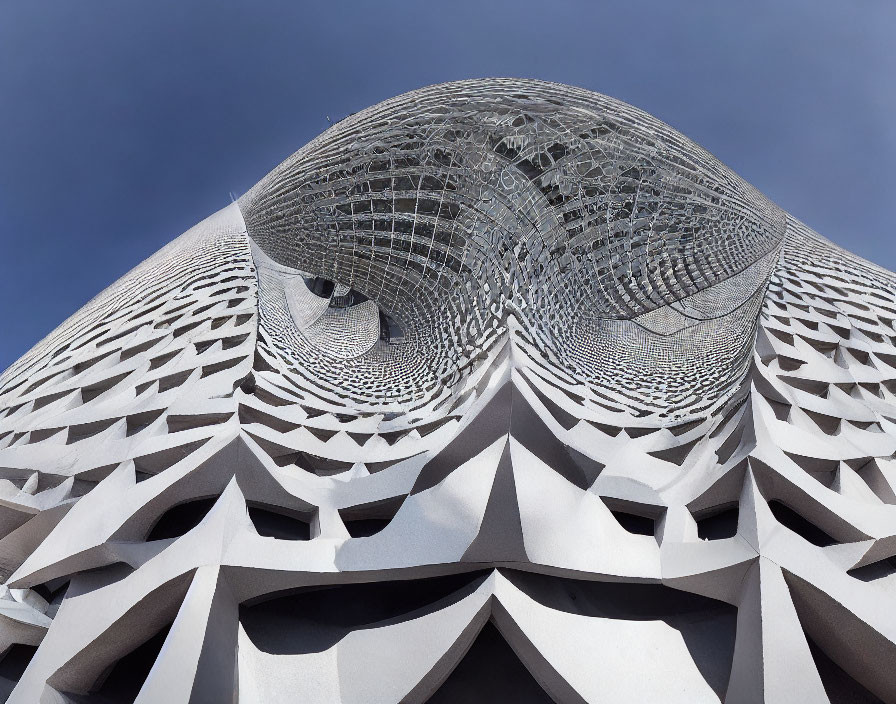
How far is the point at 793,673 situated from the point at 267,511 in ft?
18.6

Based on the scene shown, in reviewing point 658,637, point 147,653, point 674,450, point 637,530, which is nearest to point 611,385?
point 674,450

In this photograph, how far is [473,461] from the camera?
256 inches

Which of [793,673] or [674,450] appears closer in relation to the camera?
[793,673]

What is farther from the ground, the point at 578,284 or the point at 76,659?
the point at 578,284

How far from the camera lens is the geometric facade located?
532cm

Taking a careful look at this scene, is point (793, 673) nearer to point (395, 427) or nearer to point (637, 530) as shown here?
point (637, 530)

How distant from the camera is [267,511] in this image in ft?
24.7

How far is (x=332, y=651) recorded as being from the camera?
564 cm

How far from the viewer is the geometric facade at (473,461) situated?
5316mm

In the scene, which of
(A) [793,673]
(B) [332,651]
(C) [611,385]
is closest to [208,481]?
(B) [332,651]

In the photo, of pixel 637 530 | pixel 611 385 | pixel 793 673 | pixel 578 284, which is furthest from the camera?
pixel 578 284

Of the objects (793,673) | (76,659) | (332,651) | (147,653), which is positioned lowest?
(147,653)

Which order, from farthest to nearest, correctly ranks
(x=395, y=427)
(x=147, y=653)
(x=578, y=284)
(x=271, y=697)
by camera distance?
(x=578, y=284), (x=395, y=427), (x=147, y=653), (x=271, y=697)

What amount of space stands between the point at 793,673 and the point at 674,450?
4409mm
